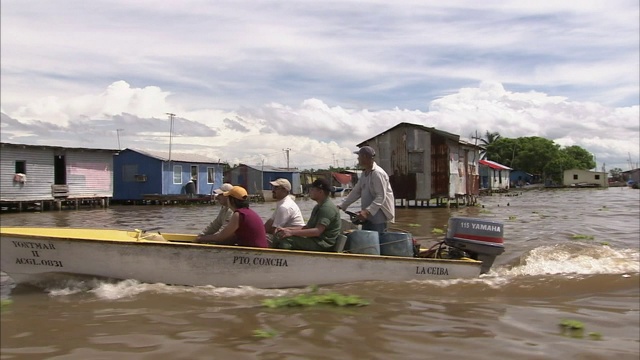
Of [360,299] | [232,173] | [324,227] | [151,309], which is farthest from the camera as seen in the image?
[232,173]

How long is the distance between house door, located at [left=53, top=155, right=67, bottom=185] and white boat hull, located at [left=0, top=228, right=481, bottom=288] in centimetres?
2598

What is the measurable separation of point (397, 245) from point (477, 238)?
1.27m

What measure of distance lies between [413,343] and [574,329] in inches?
72.2

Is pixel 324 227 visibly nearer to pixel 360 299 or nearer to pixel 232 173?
pixel 360 299

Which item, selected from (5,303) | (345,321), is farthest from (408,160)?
(5,303)

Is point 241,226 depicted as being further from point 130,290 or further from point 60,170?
point 60,170

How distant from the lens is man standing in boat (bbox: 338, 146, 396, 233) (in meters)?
8.50

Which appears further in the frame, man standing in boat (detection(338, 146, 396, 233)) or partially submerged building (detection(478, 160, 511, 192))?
partially submerged building (detection(478, 160, 511, 192))

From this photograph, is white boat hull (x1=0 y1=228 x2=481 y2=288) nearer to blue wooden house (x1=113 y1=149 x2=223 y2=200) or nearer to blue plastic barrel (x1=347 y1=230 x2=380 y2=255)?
blue plastic barrel (x1=347 y1=230 x2=380 y2=255)

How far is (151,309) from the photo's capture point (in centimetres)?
655

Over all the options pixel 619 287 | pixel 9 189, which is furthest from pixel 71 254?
pixel 9 189

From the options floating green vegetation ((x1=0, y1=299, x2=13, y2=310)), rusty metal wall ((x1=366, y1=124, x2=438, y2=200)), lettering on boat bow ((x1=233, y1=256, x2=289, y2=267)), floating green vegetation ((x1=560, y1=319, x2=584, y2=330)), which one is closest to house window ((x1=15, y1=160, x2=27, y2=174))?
rusty metal wall ((x1=366, y1=124, x2=438, y2=200))

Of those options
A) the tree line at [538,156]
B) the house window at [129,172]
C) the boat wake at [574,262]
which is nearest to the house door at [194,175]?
the house window at [129,172]

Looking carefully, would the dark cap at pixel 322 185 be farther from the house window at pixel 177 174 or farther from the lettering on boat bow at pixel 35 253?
the house window at pixel 177 174
